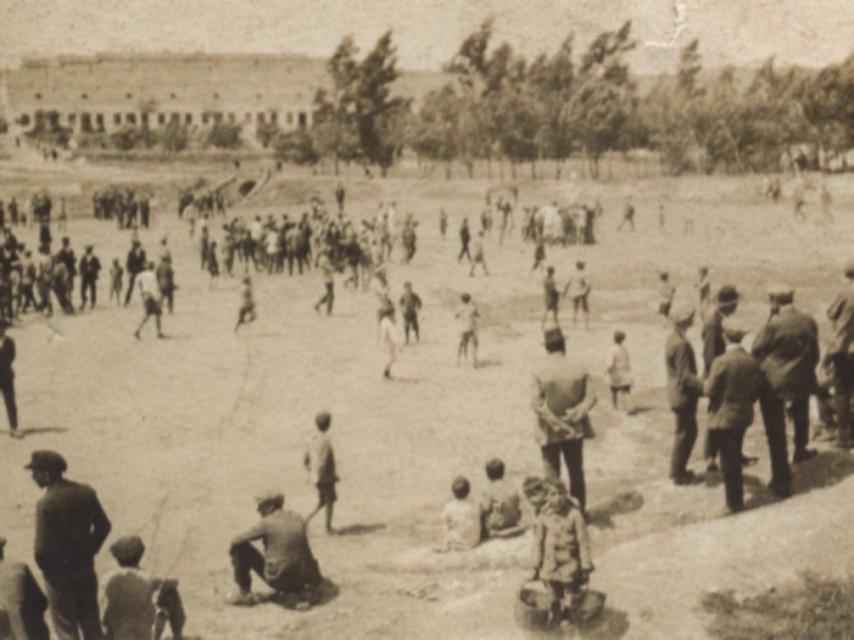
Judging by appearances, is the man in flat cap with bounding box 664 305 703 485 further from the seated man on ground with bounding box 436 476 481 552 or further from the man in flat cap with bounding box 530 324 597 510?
the seated man on ground with bounding box 436 476 481 552

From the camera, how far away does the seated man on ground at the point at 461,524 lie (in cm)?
880

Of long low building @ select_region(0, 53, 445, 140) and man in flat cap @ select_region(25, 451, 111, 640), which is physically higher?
long low building @ select_region(0, 53, 445, 140)

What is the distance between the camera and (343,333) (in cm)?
1956

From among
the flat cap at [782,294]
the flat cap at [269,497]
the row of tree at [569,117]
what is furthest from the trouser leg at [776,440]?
the row of tree at [569,117]

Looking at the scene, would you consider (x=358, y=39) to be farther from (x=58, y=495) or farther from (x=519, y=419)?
(x=58, y=495)

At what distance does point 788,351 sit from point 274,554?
181 inches

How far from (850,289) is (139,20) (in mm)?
11428

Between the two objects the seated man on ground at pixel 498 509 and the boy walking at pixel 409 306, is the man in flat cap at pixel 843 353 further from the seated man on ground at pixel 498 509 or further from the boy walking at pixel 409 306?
the boy walking at pixel 409 306

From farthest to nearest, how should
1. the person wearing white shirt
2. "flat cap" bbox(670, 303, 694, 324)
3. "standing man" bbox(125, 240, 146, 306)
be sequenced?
1. "standing man" bbox(125, 240, 146, 306)
2. the person wearing white shirt
3. "flat cap" bbox(670, 303, 694, 324)

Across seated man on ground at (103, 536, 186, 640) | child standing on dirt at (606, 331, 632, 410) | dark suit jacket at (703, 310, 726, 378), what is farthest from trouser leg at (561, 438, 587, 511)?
child standing on dirt at (606, 331, 632, 410)

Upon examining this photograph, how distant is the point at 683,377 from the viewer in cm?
890

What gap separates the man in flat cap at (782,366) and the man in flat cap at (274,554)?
393 centimetres

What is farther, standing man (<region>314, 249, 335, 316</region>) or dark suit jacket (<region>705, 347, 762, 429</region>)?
standing man (<region>314, 249, 335, 316</region>)

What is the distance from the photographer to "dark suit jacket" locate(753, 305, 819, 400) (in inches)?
335
